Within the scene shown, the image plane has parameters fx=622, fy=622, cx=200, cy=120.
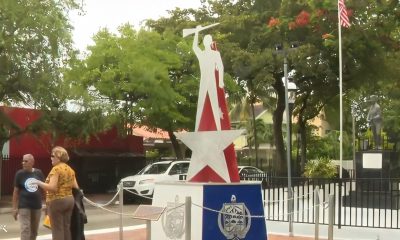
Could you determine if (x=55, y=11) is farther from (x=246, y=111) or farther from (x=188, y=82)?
(x=246, y=111)

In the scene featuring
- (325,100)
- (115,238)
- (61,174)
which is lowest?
(115,238)

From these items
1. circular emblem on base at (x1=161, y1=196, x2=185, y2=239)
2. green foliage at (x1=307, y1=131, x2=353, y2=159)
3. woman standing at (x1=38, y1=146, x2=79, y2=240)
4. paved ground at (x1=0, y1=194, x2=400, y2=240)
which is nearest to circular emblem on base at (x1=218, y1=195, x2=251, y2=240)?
circular emblem on base at (x1=161, y1=196, x2=185, y2=239)

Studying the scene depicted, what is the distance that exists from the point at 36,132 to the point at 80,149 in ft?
18.1

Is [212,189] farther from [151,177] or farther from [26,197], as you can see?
[151,177]

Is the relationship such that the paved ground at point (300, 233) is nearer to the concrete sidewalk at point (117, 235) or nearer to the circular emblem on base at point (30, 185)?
the concrete sidewalk at point (117, 235)

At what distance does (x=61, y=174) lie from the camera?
A: 9.25 meters

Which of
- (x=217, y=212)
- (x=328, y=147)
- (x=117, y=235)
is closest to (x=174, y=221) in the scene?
(x=217, y=212)

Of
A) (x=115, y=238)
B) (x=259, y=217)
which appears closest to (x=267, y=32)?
(x=115, y=238)

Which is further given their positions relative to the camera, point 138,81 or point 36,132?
point 138,81

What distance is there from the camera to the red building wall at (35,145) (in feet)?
87.0

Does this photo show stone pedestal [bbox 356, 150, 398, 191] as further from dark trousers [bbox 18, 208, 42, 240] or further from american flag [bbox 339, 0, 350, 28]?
dark trousers [bbox 18, 208, 42, 240]

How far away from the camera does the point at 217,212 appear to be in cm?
1026

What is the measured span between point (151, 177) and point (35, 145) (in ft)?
24.4

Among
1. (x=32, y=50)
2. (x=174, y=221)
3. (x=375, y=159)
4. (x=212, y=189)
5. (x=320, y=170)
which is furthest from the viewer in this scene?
(x=320, y=170)
